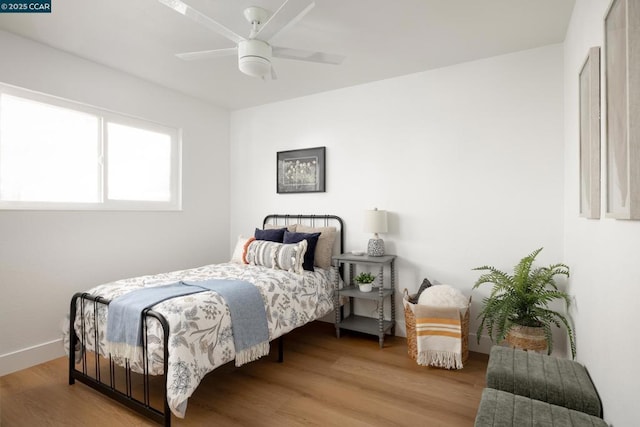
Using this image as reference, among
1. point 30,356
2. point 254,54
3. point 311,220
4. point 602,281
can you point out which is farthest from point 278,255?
point 602,281

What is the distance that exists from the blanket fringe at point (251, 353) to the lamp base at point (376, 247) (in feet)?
4.76

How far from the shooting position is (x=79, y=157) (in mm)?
3182

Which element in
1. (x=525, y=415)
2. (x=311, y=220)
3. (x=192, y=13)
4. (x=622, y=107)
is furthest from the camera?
(x=311, y=220)

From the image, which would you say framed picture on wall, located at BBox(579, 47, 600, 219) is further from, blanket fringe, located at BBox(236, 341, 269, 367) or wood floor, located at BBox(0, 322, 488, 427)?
blanket fringe, located at BBox(236, 341, 269, 367)

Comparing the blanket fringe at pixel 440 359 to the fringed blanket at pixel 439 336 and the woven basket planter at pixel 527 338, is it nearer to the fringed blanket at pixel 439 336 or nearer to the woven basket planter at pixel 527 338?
the fringed blanket at pixel 439 336

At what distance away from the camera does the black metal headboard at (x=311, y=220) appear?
12.7 ft

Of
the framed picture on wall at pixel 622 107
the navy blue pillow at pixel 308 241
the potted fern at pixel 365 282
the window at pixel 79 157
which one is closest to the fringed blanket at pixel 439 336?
the potted fern at pixel 365 282

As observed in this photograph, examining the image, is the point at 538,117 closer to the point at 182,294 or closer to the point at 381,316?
the point at 381,316

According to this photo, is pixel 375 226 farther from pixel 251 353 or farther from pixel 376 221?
pixel 251 353

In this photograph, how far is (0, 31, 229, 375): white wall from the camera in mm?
2711

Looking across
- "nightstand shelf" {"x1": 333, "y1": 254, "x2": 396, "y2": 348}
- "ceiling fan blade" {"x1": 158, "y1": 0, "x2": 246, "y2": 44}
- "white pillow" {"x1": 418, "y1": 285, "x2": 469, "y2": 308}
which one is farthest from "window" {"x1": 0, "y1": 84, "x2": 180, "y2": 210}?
"white pillow" {"x1": 418, "y1": 285, "x2": 469, "y2": 308}

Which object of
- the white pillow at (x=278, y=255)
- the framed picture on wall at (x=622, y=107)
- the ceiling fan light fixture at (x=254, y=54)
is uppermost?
the ceiling fan light fixture at (x=254, y=54)

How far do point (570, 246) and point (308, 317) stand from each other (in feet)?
7.18

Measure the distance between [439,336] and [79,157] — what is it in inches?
146
